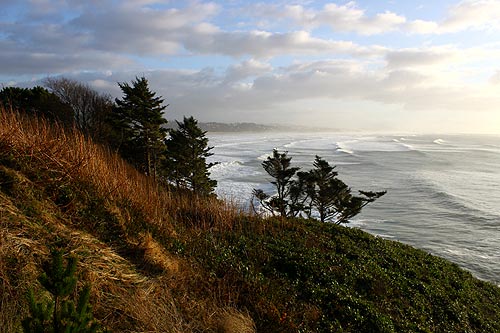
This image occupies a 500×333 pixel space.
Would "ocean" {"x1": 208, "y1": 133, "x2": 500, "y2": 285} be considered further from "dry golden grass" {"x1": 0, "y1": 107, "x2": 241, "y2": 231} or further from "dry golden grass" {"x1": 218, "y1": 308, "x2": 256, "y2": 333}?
"dry golden grass" {"x1": 218, "y1": 308, "x2": 256, "y2": 333}

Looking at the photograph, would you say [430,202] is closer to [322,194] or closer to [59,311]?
[322,194]

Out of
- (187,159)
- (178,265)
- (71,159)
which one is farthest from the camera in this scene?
(187,159)

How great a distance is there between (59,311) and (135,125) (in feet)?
89.6

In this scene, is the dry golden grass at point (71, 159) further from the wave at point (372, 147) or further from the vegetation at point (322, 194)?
the wave at point (372, 147)

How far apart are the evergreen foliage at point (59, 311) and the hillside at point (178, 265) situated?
130 cm

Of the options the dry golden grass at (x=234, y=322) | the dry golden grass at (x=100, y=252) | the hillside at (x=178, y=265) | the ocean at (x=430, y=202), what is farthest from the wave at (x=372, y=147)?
the dry golden grass at (x=234, y=322)

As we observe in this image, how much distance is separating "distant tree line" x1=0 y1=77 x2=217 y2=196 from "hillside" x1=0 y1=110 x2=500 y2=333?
16.6 meters

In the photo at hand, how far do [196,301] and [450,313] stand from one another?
21.3ft

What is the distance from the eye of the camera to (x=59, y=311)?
6.80ft

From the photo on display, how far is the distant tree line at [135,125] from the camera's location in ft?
90.2

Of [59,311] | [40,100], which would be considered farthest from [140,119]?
[59,311]

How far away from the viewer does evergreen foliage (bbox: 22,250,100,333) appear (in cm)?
195

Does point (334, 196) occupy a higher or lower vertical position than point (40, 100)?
lower

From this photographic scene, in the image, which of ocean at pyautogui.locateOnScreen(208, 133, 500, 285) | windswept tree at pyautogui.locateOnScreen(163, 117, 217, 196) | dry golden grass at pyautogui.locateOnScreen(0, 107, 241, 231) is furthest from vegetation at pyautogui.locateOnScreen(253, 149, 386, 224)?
dry golden grass at pyautogui.locateOnScreen(0, 107, 241, 231)
